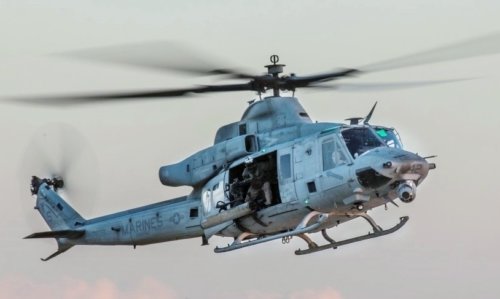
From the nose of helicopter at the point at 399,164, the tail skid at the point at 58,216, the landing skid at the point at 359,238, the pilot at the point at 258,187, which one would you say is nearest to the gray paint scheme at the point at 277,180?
the nose of helicopter at the point at 399,164

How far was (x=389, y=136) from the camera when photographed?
2712 cm

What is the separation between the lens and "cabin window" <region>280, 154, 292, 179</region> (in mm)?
27328

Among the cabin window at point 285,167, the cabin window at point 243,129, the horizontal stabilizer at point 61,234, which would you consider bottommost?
the horizontal stabilizer at point 61,234

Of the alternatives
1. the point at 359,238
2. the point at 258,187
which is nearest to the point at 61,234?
the point at 258,187

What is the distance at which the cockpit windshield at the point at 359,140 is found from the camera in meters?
26.5

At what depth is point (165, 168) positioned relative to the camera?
30.2m

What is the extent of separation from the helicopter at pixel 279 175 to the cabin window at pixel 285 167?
21 mm

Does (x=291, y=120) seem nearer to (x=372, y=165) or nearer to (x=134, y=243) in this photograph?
(x=372, y=165)

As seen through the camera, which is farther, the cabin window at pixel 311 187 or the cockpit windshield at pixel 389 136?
the cockpit windshield at pixel 389 136

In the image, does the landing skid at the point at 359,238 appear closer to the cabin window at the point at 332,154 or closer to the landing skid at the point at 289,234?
the landing skid at the point at 289,234

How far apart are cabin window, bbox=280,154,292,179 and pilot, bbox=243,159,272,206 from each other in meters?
0.49

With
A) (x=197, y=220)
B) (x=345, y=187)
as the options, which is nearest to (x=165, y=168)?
(x=197, y=220)

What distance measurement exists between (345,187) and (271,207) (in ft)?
6.50

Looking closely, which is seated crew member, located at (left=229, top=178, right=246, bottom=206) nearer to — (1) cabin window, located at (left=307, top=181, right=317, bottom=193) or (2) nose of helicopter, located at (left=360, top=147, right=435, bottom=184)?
(1) cabin window, located at (left=307, top=181, right=317, bottom=193)
